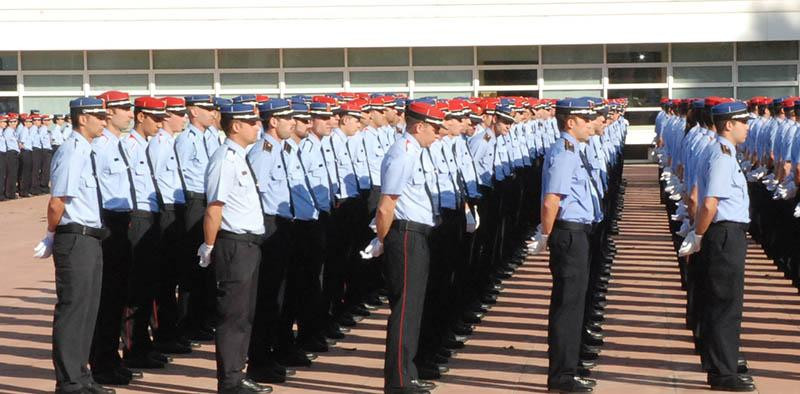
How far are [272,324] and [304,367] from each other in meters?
0.52

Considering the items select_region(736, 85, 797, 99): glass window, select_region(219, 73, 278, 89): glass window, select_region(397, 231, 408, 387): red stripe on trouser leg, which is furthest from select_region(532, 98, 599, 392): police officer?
select_region(219, 73, 278, 89): glass window

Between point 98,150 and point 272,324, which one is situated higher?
point 98,150

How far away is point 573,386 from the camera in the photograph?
8828 millimetres

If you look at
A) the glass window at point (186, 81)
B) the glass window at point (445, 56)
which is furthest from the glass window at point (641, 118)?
the glass window at point (186, 81)

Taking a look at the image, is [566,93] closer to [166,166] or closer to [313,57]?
[313,57]

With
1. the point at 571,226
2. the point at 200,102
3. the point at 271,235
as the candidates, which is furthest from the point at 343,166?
the point at 571,226

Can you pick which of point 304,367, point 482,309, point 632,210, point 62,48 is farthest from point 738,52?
point 304,367

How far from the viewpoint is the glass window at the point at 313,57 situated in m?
37.9

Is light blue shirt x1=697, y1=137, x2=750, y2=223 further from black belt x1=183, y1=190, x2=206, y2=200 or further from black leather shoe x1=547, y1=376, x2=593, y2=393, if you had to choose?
black belt x1=183, y1=190, x2=206, y2=200

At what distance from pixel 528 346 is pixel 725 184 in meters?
2.45

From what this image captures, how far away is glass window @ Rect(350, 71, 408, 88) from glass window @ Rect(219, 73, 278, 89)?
216cm

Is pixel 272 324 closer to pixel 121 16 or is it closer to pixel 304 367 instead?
pixel 304 367

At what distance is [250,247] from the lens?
8656mm

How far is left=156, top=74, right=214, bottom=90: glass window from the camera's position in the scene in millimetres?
38312
